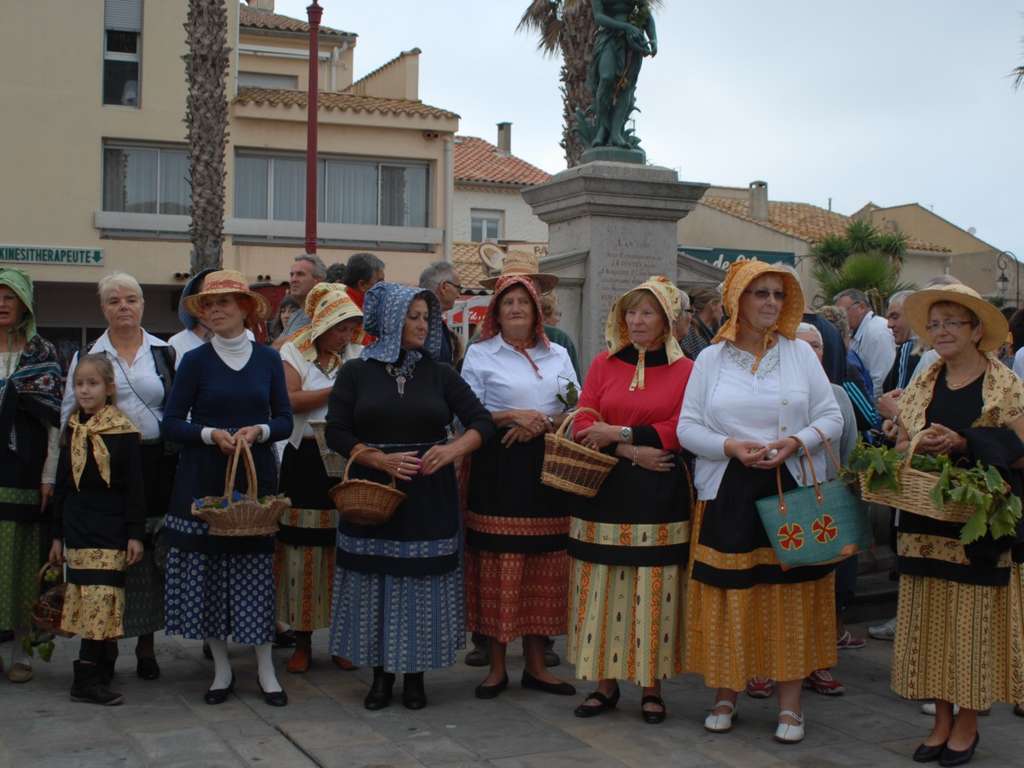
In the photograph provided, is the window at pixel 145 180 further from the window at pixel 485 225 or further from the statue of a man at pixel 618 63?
the statue of a man at pixel 618 63

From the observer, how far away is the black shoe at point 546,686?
6.02 m

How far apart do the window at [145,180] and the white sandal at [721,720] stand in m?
22.8

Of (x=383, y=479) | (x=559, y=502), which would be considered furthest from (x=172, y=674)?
(x=559, y=502)

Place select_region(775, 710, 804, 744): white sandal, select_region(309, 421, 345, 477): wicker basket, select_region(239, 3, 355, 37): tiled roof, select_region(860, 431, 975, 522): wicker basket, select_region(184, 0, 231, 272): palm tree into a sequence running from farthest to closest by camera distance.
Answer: select_region(239, 3, 355, 37): tiled roof < select_region(184, 0, 231, 272): palm tree < select_region(309, 421, 345, 477): wicker basket < select_region(775, 710, 804, 744): white sandal < select_region(860, 431, 975, 522): wicker basket

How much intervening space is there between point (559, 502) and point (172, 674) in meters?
2.28

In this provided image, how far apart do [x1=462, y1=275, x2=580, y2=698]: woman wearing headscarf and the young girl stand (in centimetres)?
167

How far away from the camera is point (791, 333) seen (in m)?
5.47

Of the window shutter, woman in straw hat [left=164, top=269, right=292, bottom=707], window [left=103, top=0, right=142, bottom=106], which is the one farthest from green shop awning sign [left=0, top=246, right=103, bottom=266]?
woman in straw hat [left=164, top=269, right=292, bottom=707]

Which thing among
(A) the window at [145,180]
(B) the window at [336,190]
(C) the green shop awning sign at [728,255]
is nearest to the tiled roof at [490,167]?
(C) the green shop awning sign at [728,255]

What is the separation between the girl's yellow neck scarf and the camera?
19.0 feet

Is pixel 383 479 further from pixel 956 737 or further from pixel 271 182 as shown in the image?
pixel 271 182

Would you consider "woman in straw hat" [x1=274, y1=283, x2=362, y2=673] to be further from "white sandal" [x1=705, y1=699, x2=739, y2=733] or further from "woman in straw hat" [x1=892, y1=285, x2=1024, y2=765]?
"woman in straw hat" [x1=892, y1=285, x2=1024, y2=765]

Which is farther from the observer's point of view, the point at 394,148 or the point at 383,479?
the point at 394,148

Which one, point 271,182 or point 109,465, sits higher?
point 271,182
